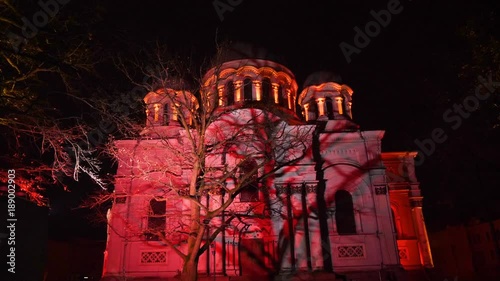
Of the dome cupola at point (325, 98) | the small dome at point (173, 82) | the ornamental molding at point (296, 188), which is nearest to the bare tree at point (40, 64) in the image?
the small dome at point (173, 82)

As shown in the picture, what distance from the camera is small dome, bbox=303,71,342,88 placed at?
77.7 feet

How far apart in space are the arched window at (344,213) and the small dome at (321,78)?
7528 millimetres

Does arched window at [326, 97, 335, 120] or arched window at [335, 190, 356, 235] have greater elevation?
arched window at [326, 97, 335, 120]

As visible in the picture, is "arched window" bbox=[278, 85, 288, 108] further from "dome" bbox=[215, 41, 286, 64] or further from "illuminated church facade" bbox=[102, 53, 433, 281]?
"illuminated church facade" bbox=[102, 53, 433, 281]

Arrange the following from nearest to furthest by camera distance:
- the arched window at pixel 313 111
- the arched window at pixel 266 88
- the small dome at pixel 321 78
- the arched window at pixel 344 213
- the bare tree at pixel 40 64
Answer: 1. the bare tree at pixel 40 64
2. the arched window at pixel 344 213
3. the arched window at pixel 266 88
4. the small dome at pixel 321 78
5. the arched window at pixel 313 111

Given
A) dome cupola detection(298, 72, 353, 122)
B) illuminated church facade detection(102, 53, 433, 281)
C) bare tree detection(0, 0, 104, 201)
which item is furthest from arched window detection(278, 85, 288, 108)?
bare tree detection(0, 0, 104, 201)

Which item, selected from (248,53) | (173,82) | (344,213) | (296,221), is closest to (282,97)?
(248,53)

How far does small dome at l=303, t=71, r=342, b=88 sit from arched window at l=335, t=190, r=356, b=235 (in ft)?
24.7

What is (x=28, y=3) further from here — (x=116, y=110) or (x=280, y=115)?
(x=280, y=115)

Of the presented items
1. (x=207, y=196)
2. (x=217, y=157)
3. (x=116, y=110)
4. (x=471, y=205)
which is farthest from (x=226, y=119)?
(x=471, y=205)

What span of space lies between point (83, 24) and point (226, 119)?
8.84 m

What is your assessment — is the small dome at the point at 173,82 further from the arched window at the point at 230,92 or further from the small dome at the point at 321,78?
the small dome at the point at 321,78

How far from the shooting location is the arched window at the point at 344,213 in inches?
744

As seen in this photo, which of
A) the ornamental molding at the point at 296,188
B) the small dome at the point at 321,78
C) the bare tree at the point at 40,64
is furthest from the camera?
the small dome at the point at 321,78
